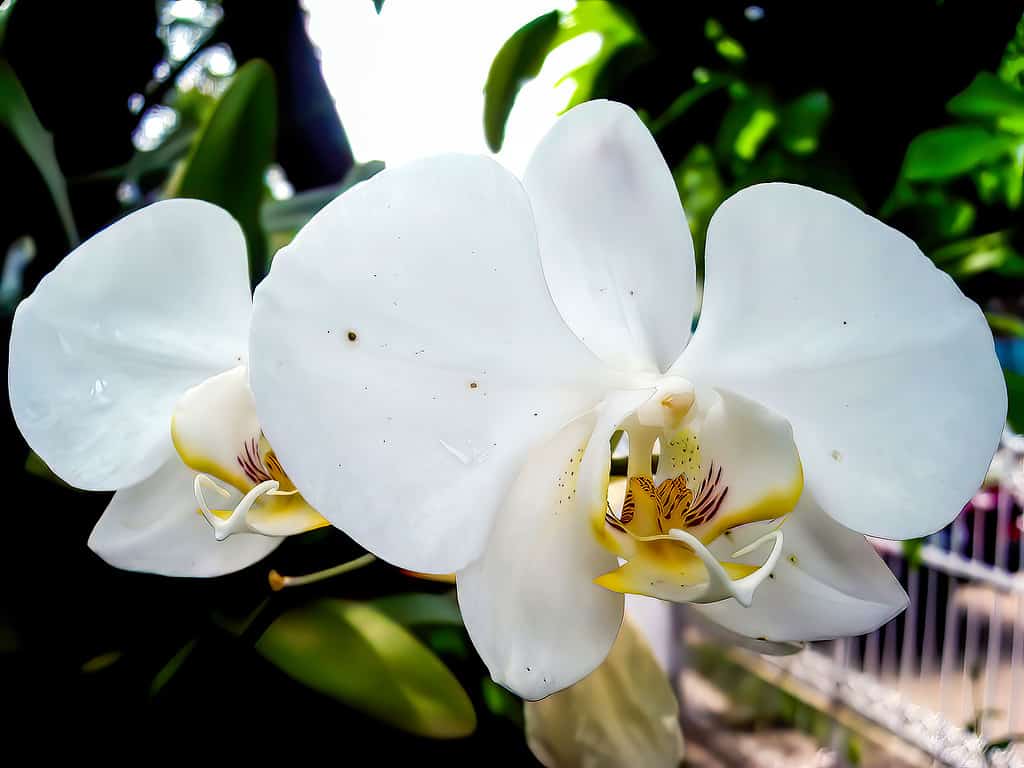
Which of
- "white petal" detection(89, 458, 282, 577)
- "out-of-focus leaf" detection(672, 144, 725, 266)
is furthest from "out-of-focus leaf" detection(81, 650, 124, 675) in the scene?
"out-of-focus leaf" detection(672, 144, 725, 266)

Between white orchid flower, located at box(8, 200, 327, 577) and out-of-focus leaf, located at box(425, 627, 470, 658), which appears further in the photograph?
out-of-focus leaf, located at box(425, 627, 470, 658)

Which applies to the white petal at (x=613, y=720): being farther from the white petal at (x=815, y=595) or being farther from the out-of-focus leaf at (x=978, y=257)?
the out-of-focus leaf at (x=978, y=257)

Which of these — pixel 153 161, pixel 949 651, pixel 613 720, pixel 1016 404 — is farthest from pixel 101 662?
pixel 949 651

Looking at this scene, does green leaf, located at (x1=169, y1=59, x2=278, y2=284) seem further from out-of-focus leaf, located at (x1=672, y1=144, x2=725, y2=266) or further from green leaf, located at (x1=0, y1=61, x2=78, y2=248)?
out-of-focus leaf, located at (x1=672, y1=144, x2=725, y2=266)

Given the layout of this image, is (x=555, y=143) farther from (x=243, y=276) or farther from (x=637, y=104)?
(x=637, y=104)

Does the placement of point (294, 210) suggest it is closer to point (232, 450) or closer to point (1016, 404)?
point (232, 450)
